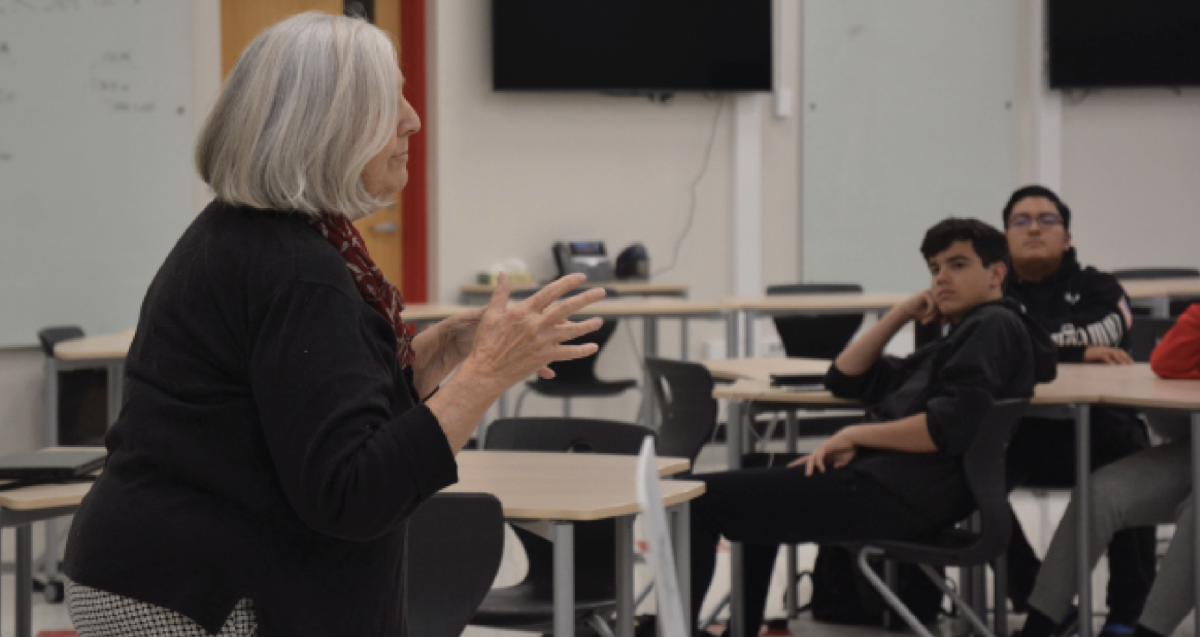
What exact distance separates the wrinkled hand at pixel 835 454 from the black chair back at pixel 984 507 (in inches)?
8.9

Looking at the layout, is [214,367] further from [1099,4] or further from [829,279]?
[1099,4]

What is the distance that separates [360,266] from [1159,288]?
6.04 meters

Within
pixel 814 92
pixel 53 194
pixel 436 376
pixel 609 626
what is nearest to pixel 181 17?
pixel 53 194

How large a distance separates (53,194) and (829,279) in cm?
426

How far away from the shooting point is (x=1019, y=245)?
4.71 m

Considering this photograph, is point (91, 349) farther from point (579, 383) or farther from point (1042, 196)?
point (1042, 196)

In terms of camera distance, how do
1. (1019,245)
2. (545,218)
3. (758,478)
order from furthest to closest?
(545,218)
(1019,245)
(758,478)

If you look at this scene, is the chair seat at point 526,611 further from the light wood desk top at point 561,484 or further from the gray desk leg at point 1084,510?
the gray desk leg at point 1084,510

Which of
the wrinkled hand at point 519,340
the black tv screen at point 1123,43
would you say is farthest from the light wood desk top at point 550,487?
the black tv screen at point 1123,43

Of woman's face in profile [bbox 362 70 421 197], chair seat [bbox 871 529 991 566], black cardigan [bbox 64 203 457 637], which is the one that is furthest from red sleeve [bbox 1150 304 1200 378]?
black cardigan [bbox 64 203 457 637]

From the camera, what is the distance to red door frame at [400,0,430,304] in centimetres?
723

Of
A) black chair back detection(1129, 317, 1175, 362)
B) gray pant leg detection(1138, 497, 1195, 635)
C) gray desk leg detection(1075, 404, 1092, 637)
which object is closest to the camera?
gray pant leg detection(1138, 497, 1195, 635)

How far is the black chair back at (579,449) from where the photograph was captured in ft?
10.2

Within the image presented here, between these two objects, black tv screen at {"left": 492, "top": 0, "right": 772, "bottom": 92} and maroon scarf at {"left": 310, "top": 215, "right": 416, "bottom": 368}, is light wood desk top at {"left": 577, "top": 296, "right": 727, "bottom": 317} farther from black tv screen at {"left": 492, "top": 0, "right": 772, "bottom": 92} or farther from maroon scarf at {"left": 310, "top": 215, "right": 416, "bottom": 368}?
maroon scarf at {"left": 310, "top": 215, "right": 416, "bottom": 368}
